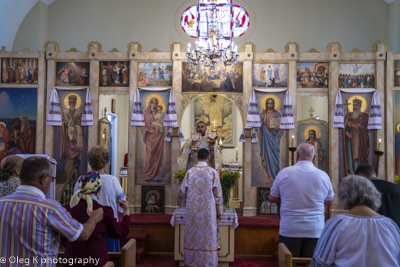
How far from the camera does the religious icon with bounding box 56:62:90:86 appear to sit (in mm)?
10086

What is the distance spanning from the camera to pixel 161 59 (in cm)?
1002

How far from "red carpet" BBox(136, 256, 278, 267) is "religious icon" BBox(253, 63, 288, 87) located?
4.41m

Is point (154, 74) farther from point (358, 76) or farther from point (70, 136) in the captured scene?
point (358, 76)

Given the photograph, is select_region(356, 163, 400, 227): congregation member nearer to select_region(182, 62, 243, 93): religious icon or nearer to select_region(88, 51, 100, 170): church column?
select_region(182, 62, 243, 93): religious icon

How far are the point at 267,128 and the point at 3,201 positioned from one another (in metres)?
7.85

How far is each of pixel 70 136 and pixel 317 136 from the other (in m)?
6.55

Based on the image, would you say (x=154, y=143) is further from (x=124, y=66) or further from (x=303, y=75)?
(x=303, y=75)

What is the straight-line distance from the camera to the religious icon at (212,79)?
9.97 meters

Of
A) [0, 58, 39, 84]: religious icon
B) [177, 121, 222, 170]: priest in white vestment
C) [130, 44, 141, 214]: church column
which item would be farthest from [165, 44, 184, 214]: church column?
[0, 58, 39, 84]: religious icon

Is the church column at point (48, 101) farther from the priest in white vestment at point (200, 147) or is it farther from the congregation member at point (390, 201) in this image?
the congregation member at point (390, 201)

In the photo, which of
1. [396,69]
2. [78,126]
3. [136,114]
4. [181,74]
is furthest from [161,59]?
[396,69]

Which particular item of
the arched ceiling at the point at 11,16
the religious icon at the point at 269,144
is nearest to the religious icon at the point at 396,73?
the religious icon at the point at 269,144

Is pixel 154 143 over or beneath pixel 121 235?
over

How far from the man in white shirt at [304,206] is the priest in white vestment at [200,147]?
410 cm
